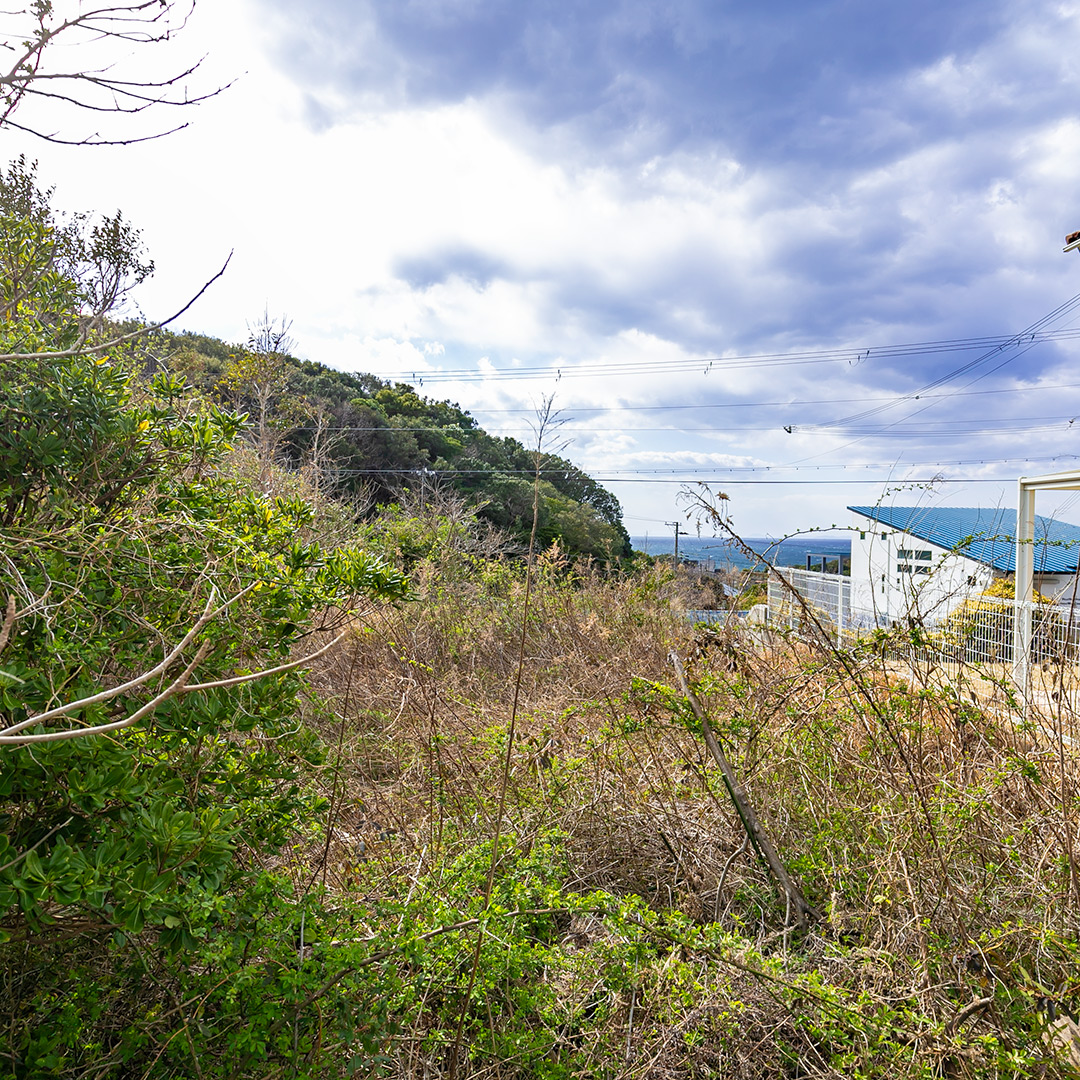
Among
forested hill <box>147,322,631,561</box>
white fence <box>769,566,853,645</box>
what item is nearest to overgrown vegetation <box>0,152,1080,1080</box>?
white fence <box>769,566,853,645</box>

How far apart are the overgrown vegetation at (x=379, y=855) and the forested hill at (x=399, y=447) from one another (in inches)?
455

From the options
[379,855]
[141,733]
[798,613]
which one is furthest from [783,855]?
[141,733]

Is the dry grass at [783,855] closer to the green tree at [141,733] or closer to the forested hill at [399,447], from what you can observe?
the green tree at [141,733]

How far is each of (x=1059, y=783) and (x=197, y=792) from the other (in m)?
2.76

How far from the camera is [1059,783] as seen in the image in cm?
221

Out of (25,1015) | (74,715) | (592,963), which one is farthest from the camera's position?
(592,963)

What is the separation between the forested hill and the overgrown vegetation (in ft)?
37.9

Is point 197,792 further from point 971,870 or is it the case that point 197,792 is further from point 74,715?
point 971,870

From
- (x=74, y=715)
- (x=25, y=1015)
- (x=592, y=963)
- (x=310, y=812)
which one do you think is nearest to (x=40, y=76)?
(x=74, y=715)

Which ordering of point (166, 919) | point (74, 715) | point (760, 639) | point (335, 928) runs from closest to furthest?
point (166, 919) → point (74, 715) → point (335, 928) → point (760, 639)

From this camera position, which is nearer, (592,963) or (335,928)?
(335,928)

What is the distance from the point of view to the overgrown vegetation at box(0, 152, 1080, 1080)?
1.41m

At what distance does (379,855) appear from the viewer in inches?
96.7

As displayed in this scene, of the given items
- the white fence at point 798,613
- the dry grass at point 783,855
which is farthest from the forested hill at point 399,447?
the dry grass at point 783,855
